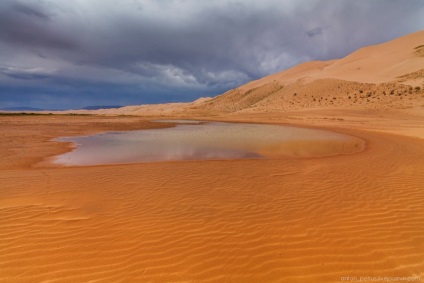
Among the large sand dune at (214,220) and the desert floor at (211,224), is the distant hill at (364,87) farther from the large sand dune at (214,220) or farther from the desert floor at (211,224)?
the desert floor at (211,224)

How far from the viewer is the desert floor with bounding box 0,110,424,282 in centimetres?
383

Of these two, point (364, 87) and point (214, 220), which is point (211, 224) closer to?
point (214, 220)

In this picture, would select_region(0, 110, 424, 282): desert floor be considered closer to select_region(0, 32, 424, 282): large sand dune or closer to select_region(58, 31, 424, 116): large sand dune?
select_region(0, 32, 424, 282): large sand dune

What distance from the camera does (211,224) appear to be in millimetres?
5203

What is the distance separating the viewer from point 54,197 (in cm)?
673

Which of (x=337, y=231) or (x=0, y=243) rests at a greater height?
(x=0, y=243)

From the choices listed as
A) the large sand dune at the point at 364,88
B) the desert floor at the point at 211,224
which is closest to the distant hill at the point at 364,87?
the large sand dune at the point at 364,88

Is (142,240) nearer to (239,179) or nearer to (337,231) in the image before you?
(337,231)

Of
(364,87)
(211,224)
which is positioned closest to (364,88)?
(364,87)

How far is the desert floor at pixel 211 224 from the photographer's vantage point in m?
3.83

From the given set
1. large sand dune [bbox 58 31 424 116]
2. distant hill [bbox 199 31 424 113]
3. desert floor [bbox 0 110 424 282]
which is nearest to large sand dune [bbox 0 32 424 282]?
desert floor [bbox 0 110 424 282]

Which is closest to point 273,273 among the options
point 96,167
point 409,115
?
point 96,167

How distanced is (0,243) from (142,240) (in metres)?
2.50

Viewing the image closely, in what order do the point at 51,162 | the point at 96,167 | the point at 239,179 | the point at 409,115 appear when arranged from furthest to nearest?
the point at 409,115 → the point at 51,162 → the point at 96,167 → the point at 239,179
